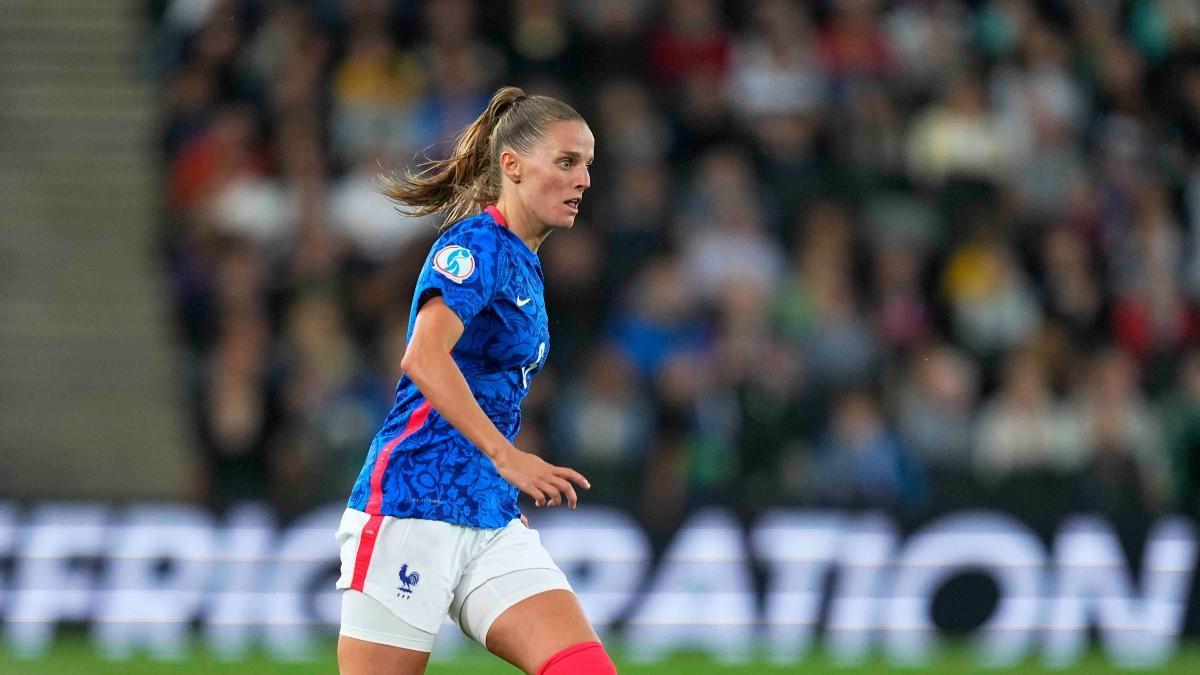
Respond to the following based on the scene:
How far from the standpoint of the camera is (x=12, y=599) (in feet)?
27.1

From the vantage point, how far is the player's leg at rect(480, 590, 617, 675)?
392 cm

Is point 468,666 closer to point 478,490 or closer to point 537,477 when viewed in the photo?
point 478,490

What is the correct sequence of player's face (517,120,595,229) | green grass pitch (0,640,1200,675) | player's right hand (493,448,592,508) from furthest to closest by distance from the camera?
green grass pitch (0,640,1200,675) → player's face (517,120,595,229) → player's right hand (493,448,592,508)

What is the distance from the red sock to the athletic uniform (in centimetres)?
17

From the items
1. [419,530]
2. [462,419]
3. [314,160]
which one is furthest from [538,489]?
[314,160]

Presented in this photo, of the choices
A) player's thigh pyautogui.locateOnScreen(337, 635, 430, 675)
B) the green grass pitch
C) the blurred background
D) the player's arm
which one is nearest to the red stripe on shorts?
player's thigh pyautogui.locateOnScreen(337, 635, 430, 675)

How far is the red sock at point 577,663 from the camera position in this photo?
390 cm

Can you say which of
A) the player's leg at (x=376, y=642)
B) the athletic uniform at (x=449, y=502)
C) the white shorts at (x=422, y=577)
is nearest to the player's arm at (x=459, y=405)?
the athletic uniform at (x=449, y=502)

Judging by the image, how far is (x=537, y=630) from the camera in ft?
13.0

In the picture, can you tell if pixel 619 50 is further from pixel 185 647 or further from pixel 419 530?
pixel 419 530

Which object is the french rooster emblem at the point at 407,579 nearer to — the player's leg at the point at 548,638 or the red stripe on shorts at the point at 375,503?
the red stripe on shorts at the point at 375,503

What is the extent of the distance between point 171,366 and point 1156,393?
225 inches

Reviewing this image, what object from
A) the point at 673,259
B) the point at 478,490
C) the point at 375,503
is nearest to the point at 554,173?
the point at 478,490

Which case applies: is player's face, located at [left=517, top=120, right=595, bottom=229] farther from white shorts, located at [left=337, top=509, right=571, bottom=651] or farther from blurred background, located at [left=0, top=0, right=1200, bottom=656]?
blurred background, located at [left=0, top=0, right=1200, bottom=656]
